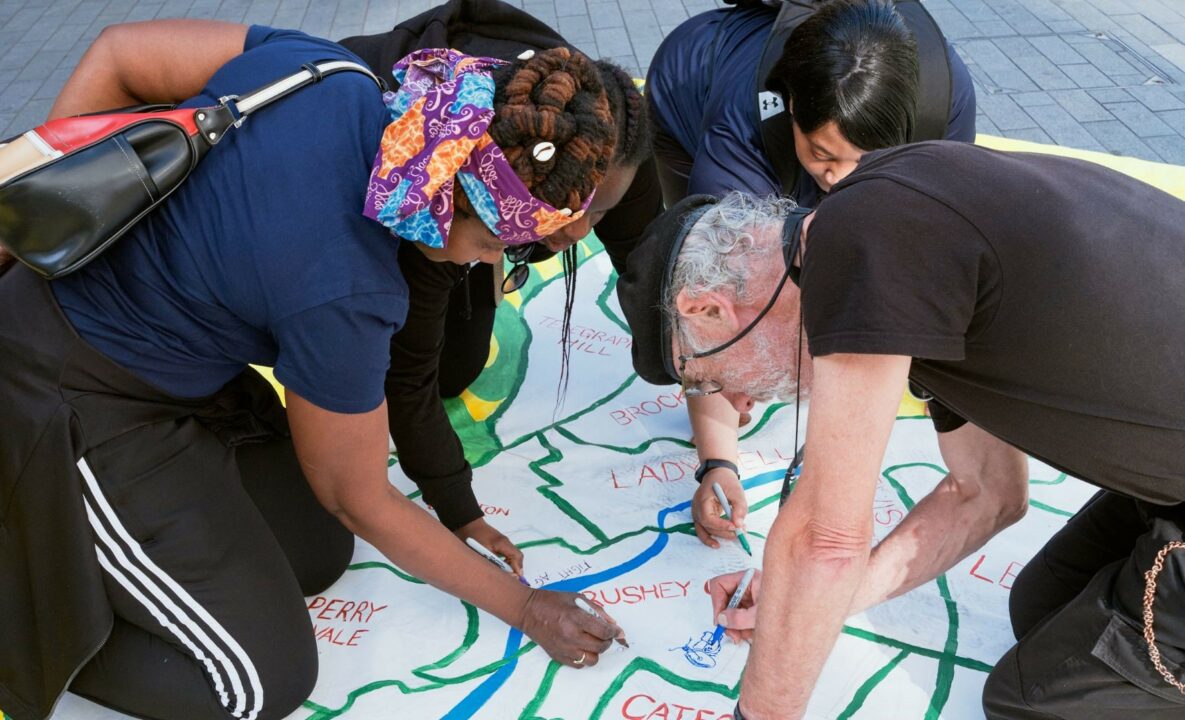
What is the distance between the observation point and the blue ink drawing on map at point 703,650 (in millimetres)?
2180

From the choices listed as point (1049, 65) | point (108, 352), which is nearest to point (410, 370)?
point (108, 352)

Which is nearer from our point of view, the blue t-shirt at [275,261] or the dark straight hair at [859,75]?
the blue t-shirt at [275,261]

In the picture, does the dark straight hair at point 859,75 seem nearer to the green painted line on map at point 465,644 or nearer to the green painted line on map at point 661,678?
the green painted line on map at point 661,678

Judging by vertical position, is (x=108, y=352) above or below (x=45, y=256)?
below

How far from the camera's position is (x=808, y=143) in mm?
2336

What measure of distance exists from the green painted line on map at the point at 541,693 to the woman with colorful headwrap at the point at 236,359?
4 cm

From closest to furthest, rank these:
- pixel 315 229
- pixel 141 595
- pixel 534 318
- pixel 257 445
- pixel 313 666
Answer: pixel 315 229, pixel 141 595, pixel 313 666, pixel 257 445, pixel 534 318

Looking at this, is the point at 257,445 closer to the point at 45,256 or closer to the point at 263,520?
the point at 263,520

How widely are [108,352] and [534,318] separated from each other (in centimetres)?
166

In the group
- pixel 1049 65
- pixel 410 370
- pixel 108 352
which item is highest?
pixel 108 352

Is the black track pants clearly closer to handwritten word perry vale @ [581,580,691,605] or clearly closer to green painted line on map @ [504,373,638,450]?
handwritten word perry vale @ [581,580,691,605]

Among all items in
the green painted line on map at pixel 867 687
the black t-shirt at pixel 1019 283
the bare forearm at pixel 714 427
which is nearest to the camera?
the black t-shirt at pixel 1019 283

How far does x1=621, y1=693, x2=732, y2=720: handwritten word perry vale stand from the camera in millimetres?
2066

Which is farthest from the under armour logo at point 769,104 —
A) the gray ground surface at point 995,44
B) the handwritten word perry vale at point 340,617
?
the gray ground surface at point 995,44
